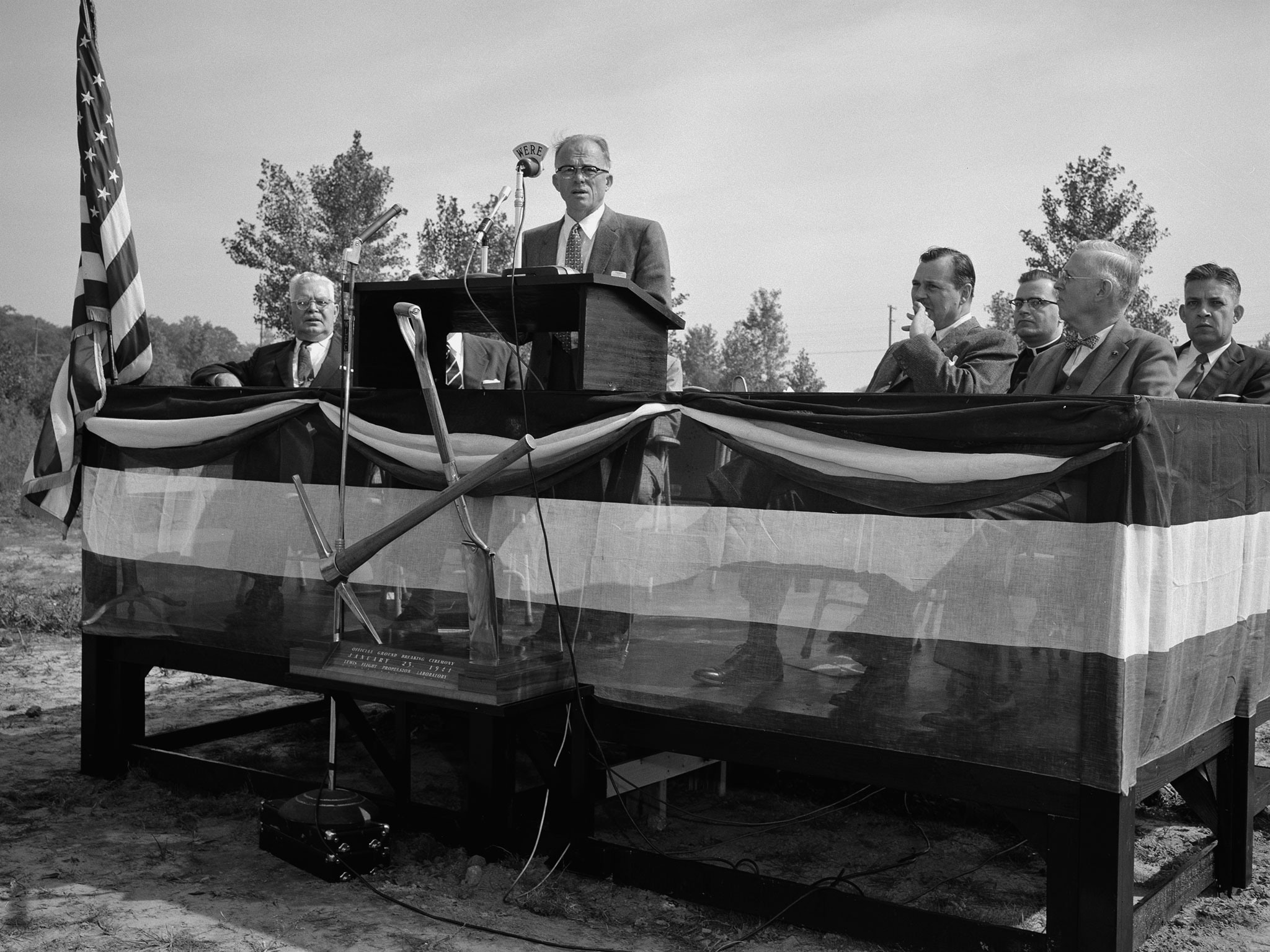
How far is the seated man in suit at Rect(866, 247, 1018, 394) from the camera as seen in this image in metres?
4.36

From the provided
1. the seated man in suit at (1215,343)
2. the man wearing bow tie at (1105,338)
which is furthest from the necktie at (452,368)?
the seated man in suit at (1215,343)

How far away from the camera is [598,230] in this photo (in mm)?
5145

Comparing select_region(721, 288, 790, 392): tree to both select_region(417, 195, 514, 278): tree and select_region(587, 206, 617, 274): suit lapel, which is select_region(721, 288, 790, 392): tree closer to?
select_region(417, 195, 514, 278): tree

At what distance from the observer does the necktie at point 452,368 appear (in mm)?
5090

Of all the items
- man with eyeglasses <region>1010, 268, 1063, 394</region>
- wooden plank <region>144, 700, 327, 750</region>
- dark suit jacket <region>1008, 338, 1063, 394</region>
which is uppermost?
man with eyeglasses <region>1010, 268, 1063, 394</region>

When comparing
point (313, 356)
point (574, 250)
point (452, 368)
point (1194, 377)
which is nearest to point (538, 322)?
point (574, 250)

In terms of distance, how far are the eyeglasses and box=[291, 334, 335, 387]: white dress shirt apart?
188 centimetres

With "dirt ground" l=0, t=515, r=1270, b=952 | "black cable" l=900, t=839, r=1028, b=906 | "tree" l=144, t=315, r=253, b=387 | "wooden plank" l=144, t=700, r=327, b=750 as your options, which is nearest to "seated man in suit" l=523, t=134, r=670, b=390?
"dirt ground" l=0, t=515, r=1270, b=952

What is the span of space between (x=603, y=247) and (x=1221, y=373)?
2797 millimetres

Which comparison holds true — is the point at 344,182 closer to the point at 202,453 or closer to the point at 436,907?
the point at 202,453

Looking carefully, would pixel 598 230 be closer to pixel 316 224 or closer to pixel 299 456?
pixel 299 456

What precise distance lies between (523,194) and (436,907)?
92.4 inches

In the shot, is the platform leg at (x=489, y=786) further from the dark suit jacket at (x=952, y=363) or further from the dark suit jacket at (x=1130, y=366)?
the dark suit jacket at (x=1130, y=366)

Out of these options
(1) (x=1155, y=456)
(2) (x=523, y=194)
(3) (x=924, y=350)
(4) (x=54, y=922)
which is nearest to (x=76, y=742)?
(4) (x=54, y=922)
